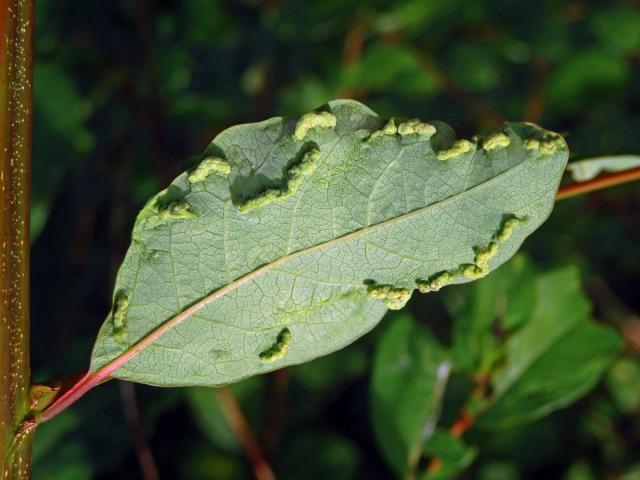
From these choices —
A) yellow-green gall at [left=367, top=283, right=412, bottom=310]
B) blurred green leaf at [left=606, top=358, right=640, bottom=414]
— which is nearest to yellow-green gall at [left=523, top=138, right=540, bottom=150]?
yellow-green gall at [left=367, top=283, right=412, bottom=310]

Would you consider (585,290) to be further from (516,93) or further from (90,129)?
(90,129)

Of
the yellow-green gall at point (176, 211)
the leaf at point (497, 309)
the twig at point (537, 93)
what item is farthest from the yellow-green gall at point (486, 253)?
the twig at point (537, 93)

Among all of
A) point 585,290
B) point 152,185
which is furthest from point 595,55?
point 152,185

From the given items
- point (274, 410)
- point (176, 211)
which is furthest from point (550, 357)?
point (176, 211)

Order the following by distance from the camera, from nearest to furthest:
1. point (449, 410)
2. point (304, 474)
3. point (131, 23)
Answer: point (449, 410) < point (304, 474) < point (131, 23)

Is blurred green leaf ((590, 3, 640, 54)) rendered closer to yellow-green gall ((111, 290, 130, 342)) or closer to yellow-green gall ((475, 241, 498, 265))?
yellow-green gall ((475, 241, 498, 265))

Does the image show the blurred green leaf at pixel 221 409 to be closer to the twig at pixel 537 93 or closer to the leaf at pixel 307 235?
the leaf at pixel 307 235

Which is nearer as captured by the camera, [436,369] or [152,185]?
[436,369]

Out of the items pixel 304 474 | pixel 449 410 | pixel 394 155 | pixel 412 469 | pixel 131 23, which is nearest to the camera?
pixel 394 155
